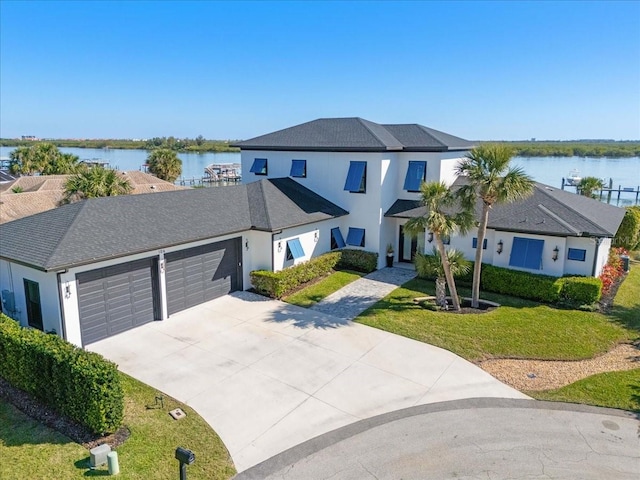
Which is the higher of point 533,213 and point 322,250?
point 533,213

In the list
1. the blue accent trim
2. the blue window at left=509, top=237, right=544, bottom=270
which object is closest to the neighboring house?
the blue accent trim

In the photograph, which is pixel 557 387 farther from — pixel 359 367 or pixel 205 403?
pixel 205 403

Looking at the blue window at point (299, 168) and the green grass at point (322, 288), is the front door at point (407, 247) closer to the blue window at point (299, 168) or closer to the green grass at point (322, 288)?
the green grass at point (322, 288)

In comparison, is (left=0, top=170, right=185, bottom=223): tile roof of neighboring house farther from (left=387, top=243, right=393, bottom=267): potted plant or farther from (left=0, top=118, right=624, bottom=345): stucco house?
(left=387, top=243, right=393, bottom=267): potted plant

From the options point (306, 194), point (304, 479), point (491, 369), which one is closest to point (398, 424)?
point (304, 479)

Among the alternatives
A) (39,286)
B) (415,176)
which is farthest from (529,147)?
(39,286)

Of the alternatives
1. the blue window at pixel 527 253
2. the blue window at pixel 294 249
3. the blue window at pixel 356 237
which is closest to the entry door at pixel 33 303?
the blue window at pixel 294 249

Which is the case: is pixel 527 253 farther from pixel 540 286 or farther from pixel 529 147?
pixel 529 147

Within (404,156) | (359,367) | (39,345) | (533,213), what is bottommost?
(359,367)
